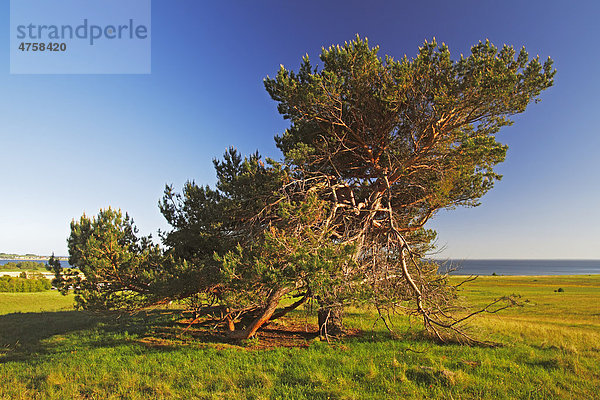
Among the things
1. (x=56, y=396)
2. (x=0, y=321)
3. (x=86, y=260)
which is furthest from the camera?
(x=0, y=321)

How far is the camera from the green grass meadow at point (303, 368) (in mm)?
5645

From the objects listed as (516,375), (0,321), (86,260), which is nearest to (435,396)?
(516,375)

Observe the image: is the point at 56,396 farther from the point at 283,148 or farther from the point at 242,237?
the point at 283,148

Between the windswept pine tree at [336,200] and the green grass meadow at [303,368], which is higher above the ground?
the windswept pine tree at [336,200]

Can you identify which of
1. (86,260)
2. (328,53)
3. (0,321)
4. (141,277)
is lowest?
(0,321)

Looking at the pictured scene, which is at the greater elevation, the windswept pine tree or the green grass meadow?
the windswept pine tree

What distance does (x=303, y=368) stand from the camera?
7.14 m

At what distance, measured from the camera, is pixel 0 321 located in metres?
14.9

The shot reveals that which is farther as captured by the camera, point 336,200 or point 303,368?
point 336,200

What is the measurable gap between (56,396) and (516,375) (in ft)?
32.2

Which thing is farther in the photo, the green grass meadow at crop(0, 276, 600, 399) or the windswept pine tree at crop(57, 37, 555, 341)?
the windswept pine tree at crop(57, 37, 555, 341)

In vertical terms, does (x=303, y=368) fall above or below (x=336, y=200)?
below

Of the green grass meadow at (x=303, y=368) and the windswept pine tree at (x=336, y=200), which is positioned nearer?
the green grass meadow at (x=303, y=368)

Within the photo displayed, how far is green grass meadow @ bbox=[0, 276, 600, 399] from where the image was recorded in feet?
18.5
